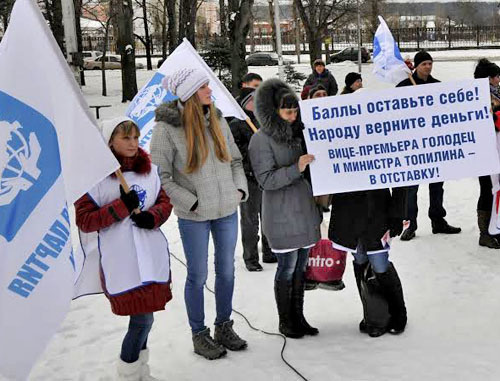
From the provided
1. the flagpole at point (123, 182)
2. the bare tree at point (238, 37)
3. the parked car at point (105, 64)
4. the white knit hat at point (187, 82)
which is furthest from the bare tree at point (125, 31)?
the parked car at point (105, 64)

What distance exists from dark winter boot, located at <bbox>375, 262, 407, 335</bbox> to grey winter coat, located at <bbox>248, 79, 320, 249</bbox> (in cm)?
55

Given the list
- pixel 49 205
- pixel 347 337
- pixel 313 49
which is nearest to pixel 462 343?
pixel 347 337

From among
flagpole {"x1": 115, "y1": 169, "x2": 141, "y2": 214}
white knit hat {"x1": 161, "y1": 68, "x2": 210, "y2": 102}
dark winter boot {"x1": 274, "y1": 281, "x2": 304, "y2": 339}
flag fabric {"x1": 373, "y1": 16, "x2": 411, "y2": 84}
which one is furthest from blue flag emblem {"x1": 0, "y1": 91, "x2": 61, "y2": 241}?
flag fabric {"x1": 373, "y1": 16, "x2": 411, "y2": 84}

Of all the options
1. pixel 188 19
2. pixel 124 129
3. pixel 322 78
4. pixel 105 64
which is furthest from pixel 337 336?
pixel 105 64

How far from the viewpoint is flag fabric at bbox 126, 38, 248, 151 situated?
536 centimetres

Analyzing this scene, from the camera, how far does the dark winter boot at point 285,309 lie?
4.48 meters

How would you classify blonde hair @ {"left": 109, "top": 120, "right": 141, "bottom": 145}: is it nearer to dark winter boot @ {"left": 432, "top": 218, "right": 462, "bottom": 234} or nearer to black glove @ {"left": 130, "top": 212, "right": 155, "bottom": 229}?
black glove @ {"left": 130, "top": 212, "right": 155, "bottom": 229}

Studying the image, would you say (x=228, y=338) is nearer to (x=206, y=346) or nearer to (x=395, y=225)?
(x=206, y=346)

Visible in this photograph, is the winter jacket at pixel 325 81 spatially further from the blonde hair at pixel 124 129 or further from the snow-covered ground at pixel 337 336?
the blonde hair at pixel 124 129

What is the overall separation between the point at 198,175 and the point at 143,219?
59cm

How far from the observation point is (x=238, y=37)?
16734 mm

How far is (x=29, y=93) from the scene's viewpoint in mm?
2932

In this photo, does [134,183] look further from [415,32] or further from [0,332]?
[415,32]

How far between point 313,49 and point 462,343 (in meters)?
22.8
